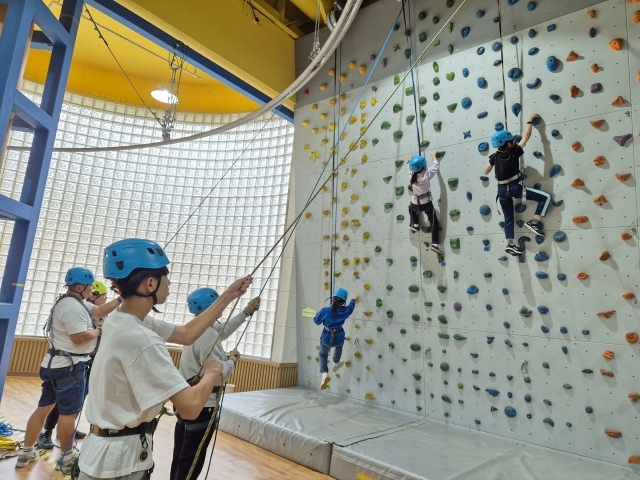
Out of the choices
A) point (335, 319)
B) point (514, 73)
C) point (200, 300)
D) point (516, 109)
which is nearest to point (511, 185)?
point (516, 109)

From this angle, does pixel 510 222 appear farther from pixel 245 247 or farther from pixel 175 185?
pixel 175 185

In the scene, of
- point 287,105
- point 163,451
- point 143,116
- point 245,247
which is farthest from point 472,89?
point 143,116

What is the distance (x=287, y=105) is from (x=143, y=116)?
280 cm

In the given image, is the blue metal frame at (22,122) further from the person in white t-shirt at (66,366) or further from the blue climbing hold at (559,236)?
the blue climbing hold at (559,236)

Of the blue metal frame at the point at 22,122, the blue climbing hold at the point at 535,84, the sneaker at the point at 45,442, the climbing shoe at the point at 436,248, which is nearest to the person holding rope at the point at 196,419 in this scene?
the blue metal frame at the point at 22,122

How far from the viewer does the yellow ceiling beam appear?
421 cm

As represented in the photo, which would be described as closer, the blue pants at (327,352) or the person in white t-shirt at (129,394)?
the person in white t-shirt at (129,394)

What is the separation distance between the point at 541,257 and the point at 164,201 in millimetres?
5383

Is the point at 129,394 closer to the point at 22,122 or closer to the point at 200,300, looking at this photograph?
the point at 200,300

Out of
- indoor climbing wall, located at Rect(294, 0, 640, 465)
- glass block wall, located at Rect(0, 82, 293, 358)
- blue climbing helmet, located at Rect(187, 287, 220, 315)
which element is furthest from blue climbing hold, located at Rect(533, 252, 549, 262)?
glass block wall, located at Rect(0, 82, 293, 358)

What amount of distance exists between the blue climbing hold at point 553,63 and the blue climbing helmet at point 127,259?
3.54 m

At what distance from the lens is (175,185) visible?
21.4 feet

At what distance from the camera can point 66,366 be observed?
→ 2848mm

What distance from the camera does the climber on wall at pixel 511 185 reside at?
3.28 meters
